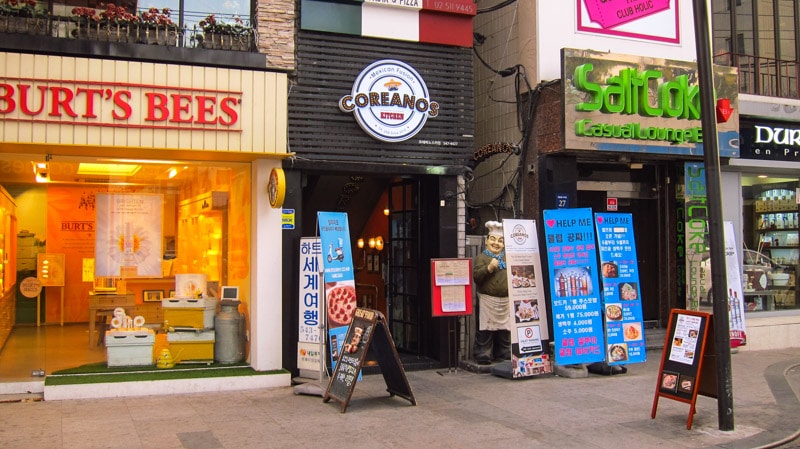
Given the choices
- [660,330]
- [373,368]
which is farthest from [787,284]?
[373,368]

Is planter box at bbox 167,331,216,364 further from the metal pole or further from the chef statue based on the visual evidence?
the metal pole

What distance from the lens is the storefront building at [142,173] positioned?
904 cm

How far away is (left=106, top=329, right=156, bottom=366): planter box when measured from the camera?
9.84m

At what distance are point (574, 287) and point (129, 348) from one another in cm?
595

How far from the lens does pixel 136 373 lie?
9.59m

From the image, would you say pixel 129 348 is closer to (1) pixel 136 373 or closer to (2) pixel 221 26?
(1) pixel 136 373

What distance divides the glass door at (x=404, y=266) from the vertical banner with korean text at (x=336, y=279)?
6.92ft

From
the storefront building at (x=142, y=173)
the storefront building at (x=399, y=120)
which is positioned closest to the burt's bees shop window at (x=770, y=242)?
the storefront building at (x=399, y=120)

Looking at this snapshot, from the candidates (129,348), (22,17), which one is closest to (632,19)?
(22,17)

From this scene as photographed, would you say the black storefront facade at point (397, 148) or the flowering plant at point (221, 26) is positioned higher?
the flowering plant at point (221, 26)

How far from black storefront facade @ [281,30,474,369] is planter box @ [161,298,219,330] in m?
1.14

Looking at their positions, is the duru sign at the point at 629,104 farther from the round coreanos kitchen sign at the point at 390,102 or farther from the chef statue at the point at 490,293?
the round coreanos kitchen sign at the point at 390,102

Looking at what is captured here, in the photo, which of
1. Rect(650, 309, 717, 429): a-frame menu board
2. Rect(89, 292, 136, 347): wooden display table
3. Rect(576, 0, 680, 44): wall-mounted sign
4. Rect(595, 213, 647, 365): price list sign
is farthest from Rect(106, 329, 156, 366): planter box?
Rect(576, 0, 680, 44): wall-mounted sign

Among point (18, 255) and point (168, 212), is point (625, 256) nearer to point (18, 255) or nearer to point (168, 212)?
point (168, 212)
